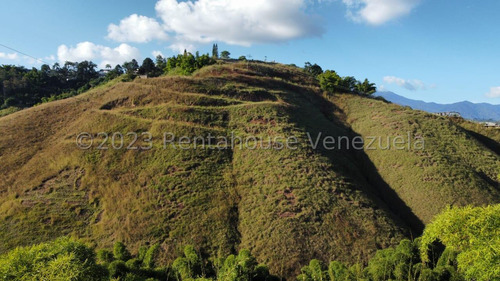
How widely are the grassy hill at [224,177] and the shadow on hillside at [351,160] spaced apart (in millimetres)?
237

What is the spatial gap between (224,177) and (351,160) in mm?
18722

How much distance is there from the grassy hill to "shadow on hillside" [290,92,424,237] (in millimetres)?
237

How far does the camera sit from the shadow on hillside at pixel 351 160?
31.5 metres

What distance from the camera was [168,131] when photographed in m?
38.3

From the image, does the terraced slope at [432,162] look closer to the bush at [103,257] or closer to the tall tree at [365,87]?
the tall tree at [365,87]

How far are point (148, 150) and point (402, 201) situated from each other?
30823 millimetres

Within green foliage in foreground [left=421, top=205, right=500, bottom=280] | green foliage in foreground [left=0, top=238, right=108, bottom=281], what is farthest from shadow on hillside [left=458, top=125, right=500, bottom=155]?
green foliage in foreground [left=0, top=238, right=108, bottom=281]

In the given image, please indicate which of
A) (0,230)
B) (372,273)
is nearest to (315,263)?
(372,273)

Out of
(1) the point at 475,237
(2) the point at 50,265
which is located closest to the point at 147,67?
(2) the point at 50,265

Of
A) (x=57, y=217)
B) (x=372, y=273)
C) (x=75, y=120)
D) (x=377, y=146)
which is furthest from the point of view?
(x=377, y=146)

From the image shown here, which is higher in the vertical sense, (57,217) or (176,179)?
(176,179)

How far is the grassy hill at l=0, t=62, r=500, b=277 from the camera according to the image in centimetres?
2577

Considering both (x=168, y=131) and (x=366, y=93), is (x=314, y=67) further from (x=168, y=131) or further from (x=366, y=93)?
(x=168, y=131)

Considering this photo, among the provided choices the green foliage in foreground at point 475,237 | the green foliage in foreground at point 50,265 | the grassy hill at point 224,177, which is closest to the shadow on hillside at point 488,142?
the grassy hill at point 224,177
